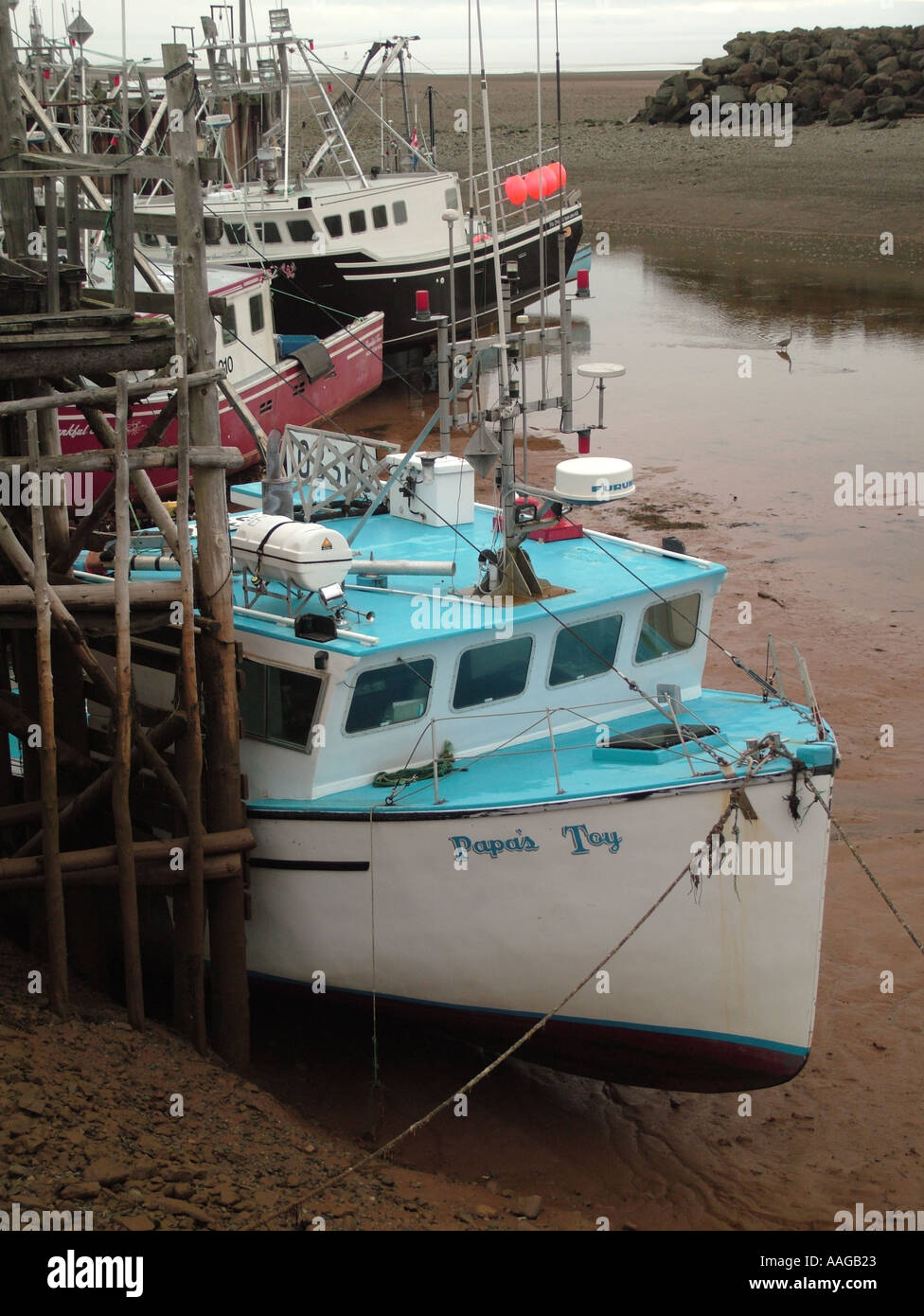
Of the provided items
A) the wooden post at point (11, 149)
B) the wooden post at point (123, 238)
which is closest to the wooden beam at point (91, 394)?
the wooden post at point (123, 238)

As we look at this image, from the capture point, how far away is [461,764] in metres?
9.06

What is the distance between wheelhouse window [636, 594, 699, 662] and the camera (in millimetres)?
9812

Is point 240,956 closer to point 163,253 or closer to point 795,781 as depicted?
point 795,781

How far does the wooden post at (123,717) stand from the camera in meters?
7.95

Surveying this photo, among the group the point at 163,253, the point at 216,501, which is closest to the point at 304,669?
the point at 216,501

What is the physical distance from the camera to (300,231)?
27.5 meters

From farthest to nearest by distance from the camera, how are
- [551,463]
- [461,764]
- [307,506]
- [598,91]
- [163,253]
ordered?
1. [598,91]
2. [163,253]
3. [551,463]
4. [307,506]
5. [461,764]

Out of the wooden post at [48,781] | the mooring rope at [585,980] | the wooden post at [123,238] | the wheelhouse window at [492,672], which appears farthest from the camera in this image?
the wheelhouse window at [492,672]

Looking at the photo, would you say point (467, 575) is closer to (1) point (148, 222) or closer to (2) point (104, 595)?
(2) point (104, 595)

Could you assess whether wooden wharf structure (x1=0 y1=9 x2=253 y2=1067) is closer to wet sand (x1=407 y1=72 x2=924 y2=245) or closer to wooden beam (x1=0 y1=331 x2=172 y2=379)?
wooden beam (x1=0 y1=331 x2=172 y2=379)

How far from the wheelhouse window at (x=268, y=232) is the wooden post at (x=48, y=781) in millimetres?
20300

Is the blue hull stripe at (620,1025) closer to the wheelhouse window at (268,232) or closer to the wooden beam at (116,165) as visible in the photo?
the wooden beam at (116,165)

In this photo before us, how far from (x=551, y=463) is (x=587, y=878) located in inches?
641

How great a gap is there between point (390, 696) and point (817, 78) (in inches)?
2140
